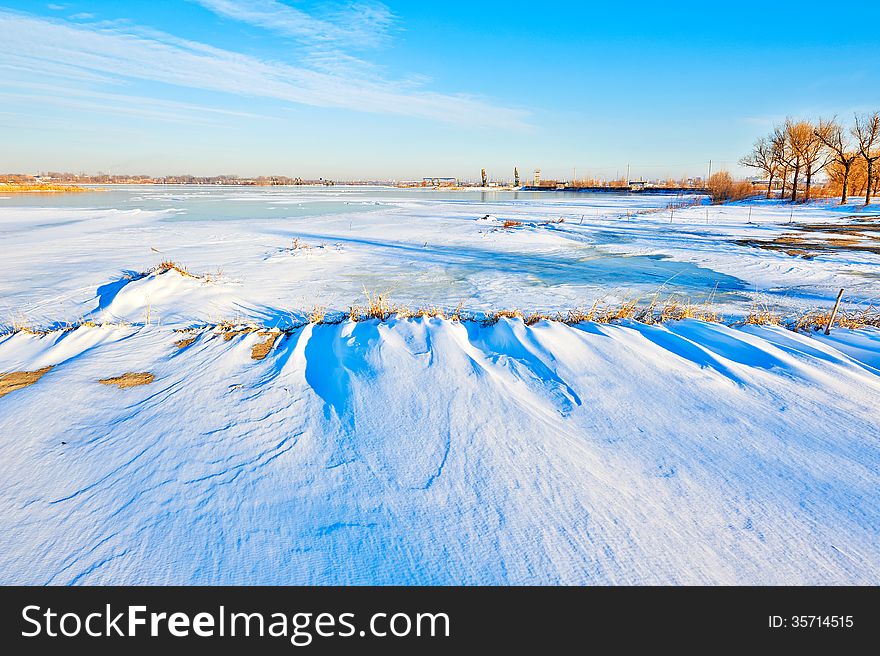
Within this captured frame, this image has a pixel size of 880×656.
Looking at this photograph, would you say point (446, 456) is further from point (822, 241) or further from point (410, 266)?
point (822, 241)

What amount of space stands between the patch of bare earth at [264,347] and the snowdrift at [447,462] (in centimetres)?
7

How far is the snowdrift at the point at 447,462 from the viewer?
168 cm

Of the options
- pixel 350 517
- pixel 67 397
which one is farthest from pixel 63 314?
pixel 350 517

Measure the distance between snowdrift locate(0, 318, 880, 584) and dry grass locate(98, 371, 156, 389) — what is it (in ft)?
0.20

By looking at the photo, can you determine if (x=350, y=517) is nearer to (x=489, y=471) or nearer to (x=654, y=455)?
(x=489, y=471)

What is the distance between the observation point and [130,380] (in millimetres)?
3195

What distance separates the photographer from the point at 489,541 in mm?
1756

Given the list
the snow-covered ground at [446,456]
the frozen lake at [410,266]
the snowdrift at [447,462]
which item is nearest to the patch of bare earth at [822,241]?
the frozen lake at [410,266]

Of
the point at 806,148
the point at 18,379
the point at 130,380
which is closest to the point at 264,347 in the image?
the point at 130,380

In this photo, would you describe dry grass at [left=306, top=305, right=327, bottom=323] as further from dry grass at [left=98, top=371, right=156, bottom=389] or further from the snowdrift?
dry grass at [left=98, top=371, right=156, bottom=389]

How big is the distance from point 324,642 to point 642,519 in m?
1.32

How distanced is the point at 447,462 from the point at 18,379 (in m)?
3.20

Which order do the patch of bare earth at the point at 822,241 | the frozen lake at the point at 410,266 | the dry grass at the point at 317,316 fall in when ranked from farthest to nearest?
the patch of bare earth at the point at 822,241 < the frozen lake at the point at 410,266 < the dry grass at the point at 317,316

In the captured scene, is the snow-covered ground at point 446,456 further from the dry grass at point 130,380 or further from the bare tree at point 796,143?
the bare tree at point 796,143
